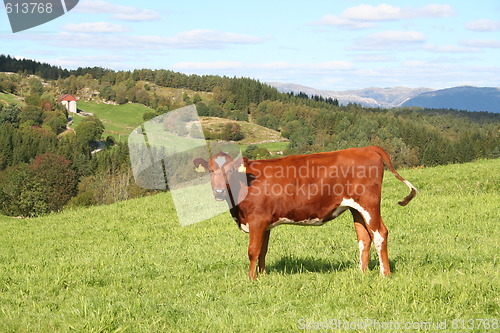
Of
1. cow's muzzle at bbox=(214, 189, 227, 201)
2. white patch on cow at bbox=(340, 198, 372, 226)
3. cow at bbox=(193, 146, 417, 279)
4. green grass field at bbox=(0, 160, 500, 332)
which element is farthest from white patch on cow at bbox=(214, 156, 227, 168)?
white patch on cow at bbox=(340, 198, 372, 226)

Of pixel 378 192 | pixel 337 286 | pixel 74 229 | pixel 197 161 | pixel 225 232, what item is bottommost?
pixel 74 229

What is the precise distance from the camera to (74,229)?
23.4 meters

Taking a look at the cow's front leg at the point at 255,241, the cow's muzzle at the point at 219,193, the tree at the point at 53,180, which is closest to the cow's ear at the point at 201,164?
the cow's muzzle at the point at 219,193

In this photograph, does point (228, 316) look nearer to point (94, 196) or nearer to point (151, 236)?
point (151, 236)

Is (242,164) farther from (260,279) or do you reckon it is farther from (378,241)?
(378,241)

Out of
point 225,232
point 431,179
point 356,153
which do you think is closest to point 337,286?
point 356,153

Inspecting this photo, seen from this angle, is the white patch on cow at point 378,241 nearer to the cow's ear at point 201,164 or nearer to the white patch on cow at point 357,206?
the white patch on cow at point 357,206

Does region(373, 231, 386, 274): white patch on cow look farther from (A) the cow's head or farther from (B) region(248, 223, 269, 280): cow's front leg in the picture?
(A) the cow's head

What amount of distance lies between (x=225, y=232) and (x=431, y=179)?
1349 cm

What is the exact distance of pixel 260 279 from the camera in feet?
29.0

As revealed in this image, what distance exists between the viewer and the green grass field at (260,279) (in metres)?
6.87

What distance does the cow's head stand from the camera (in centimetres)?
845

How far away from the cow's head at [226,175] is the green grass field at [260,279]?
1.57 m

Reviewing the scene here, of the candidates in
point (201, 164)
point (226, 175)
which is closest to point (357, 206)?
point (226, 175)
